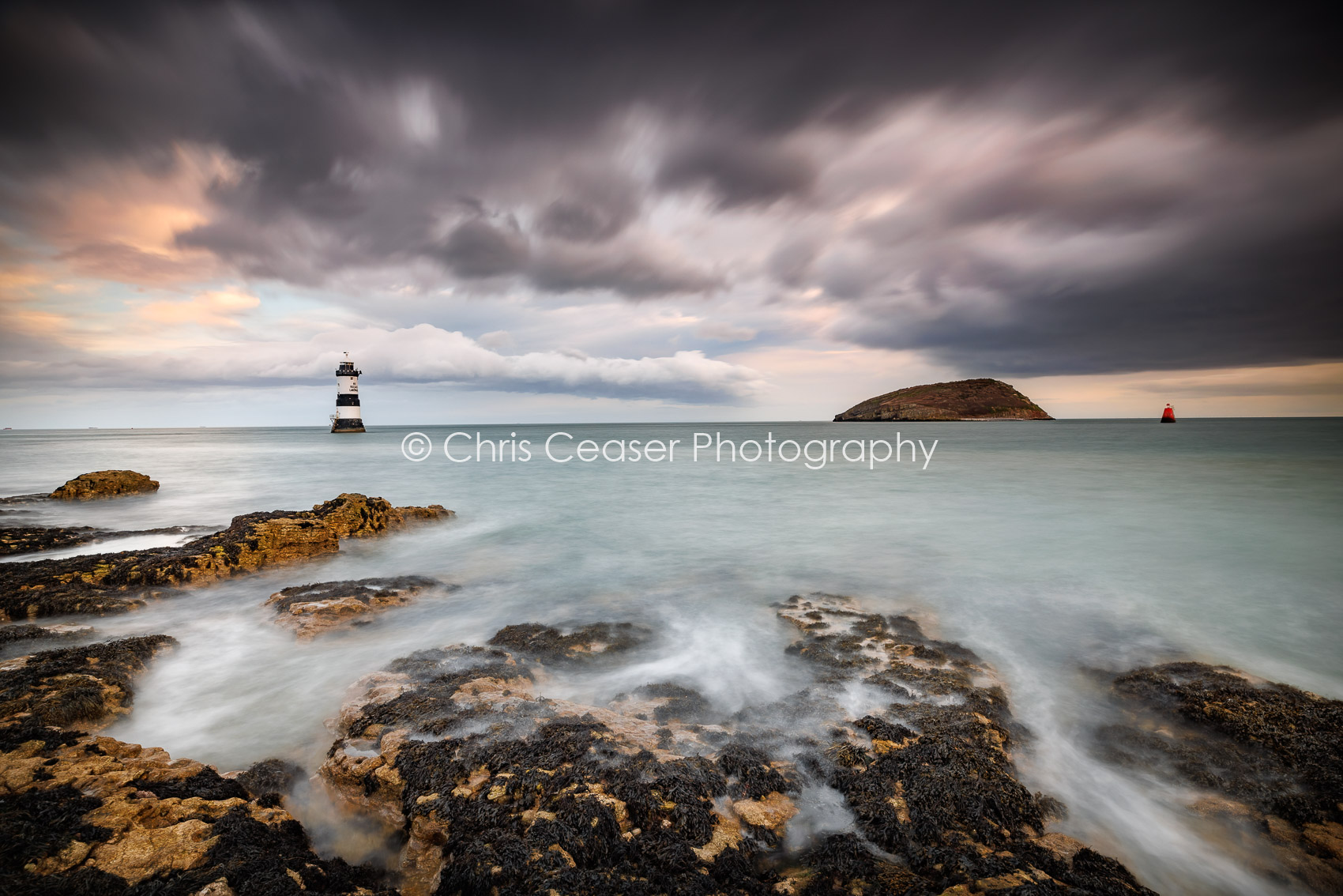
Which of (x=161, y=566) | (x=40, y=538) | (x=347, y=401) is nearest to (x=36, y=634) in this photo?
(x=161, y=566)

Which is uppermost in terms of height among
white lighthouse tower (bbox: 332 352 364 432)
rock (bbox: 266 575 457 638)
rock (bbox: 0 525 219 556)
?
white lighthouse tower (bbox: 332 352 364 432)

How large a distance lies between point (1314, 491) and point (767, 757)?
956 inches

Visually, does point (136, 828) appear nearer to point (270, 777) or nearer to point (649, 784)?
point (270, 777)

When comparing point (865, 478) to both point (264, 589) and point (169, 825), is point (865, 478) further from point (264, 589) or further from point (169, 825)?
point (169, 825)

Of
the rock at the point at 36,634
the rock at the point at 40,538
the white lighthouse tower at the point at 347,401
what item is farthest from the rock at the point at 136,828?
the white lighthouse tower at the point at 347,401

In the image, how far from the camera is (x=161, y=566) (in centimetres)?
719

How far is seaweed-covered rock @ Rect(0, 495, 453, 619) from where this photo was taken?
241 inches

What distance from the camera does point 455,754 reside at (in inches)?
127

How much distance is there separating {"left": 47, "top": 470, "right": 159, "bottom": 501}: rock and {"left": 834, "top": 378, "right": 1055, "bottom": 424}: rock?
13313cm

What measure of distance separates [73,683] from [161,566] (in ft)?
13.2

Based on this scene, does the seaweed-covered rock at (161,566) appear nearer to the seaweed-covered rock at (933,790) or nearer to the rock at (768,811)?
the rock at (768,811)

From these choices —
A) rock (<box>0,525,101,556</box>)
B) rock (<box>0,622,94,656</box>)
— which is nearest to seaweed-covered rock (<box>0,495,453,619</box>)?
rock (<box>0,622,94,656</box>)

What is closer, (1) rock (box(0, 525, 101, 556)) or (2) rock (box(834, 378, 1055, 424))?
(1) rock (box(0, 525, 101, 556))

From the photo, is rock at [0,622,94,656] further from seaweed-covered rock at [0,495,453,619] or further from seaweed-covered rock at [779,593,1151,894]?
seaweed-covered rock at [779,593,1151,894]
